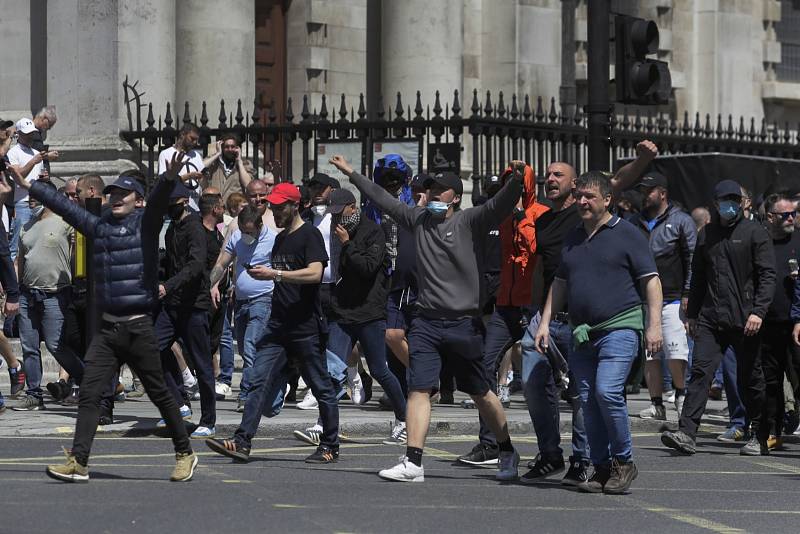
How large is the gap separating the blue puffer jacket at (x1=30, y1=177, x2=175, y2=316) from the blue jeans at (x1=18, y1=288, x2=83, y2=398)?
403 centimetres

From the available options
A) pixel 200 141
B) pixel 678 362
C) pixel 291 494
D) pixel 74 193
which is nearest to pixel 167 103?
pixel 200 141

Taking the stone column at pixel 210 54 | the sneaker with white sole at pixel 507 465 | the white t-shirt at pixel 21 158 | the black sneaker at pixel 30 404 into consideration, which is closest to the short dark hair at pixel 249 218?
the black sneaker at pixel 30 404

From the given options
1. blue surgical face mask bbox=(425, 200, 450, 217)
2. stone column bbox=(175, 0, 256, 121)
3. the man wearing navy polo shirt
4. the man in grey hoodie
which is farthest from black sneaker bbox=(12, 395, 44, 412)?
stone column bbox=(175, 0, 256, 121)

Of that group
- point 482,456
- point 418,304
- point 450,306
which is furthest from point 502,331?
point 450,306

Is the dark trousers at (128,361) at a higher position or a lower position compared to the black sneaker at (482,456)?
higher

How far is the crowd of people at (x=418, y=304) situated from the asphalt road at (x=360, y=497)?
0.83 ft

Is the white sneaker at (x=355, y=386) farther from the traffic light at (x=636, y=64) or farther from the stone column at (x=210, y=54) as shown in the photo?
the stone column at (x=210, y=54)

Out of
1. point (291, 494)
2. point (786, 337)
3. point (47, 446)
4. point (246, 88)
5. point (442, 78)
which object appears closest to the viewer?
point (291, 494)

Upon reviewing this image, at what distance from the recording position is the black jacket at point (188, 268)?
41.2 feet

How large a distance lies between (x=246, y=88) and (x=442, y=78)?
2.89 m

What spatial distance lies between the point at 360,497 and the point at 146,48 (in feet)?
37.5

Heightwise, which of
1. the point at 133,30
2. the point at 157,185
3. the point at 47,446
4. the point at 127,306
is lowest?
the point at 47,446

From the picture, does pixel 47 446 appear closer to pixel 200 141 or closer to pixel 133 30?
pixel 200 141

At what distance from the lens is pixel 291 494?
974cm
